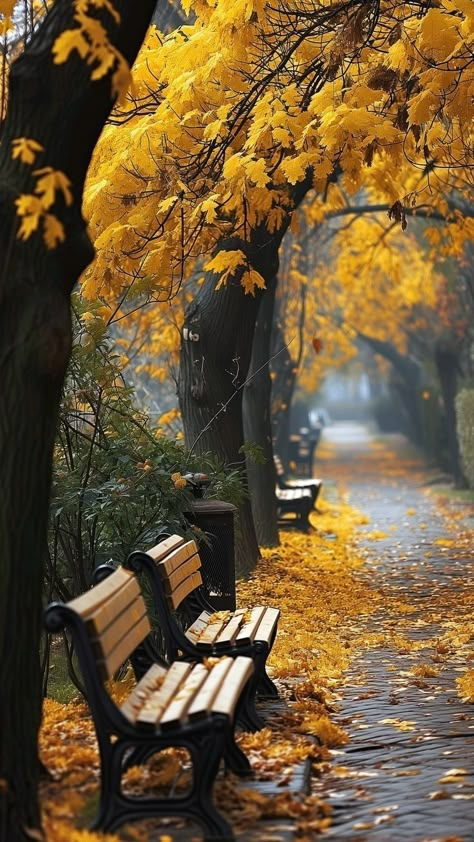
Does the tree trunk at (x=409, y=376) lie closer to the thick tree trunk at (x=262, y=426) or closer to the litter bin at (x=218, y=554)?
the thick tree trunk at (x=262, y=426)

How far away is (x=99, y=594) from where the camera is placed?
5.36m

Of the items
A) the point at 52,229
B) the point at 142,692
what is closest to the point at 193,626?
the point at 142,692

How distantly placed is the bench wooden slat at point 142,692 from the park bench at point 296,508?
44.8 feet

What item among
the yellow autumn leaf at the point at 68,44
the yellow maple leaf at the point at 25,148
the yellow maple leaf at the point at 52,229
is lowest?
the yellow maple leaf at the point at 52,229

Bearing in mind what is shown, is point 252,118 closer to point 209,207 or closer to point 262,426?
point 209,207

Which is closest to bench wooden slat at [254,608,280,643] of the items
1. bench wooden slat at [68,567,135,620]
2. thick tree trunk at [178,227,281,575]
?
bench wooden slat at [68,567,135,620]

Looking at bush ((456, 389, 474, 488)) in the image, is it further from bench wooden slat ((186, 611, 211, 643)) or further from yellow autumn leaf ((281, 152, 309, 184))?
bench wooden slat ((186, 611, 211, 643))

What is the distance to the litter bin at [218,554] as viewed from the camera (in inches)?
409

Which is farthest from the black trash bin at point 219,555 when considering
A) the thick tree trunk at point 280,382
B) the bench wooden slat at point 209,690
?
the thick tree trunk at point 280,382

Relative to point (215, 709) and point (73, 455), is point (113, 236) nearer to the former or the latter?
point (73, 455)

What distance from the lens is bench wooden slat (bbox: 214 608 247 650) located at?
7199 mm

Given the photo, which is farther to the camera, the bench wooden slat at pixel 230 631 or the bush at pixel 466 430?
the bush at pixel 466 430

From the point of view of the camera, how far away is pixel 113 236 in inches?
434

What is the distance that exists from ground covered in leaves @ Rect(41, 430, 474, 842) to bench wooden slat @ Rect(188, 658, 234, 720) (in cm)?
44
